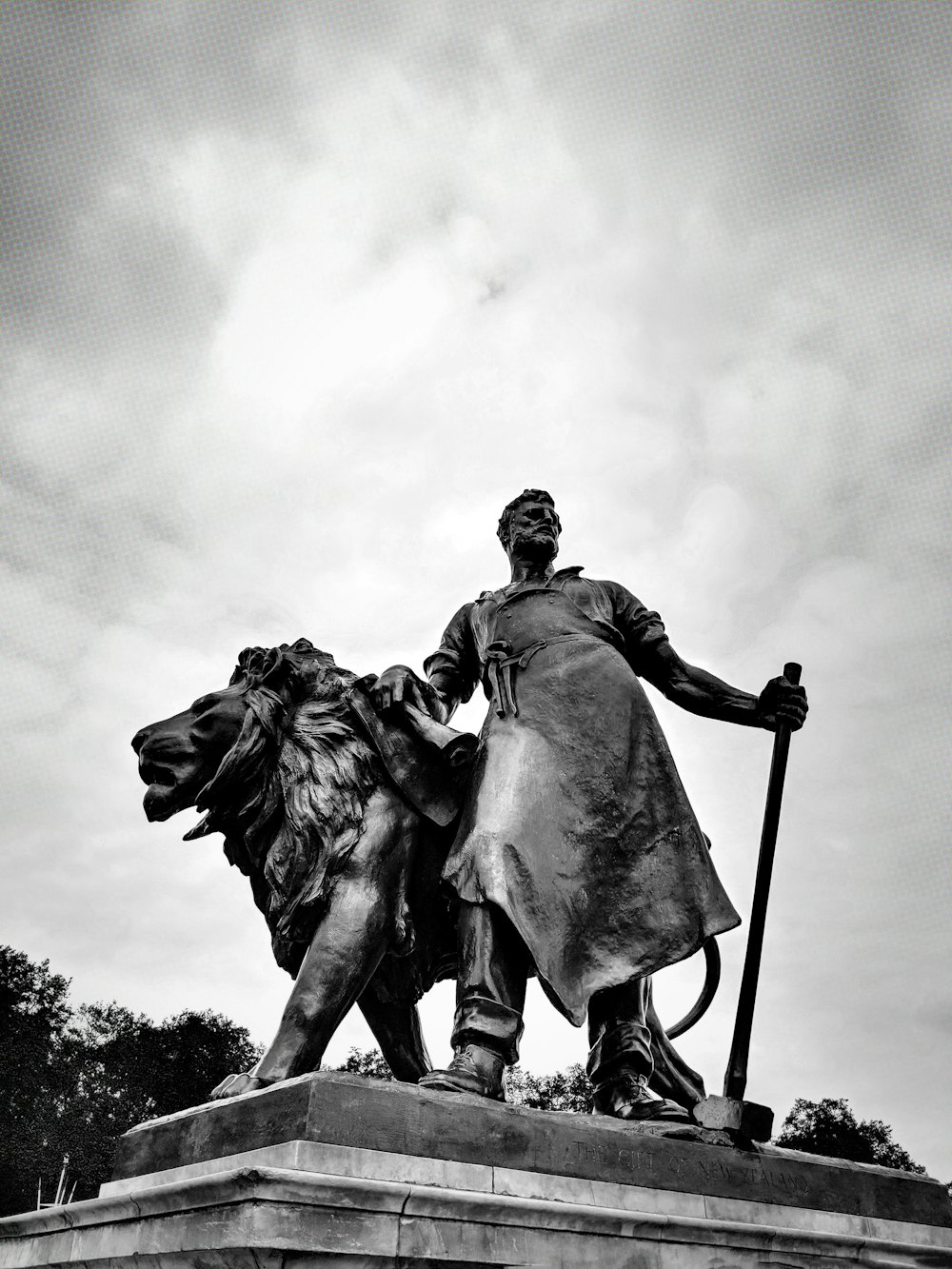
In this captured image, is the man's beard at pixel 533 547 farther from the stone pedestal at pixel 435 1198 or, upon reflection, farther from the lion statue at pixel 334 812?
the stone pedestal at pixel 435 1198

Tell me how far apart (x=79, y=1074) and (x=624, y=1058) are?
35353mm

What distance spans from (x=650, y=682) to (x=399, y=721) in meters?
1.67

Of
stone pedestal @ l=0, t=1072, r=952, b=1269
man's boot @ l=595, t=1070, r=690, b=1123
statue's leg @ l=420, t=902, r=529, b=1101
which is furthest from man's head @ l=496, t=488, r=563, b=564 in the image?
stone pedestal @ l=0, t=1072, r=952, b=1269

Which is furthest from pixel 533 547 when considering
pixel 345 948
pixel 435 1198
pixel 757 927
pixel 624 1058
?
pixel 435 1198

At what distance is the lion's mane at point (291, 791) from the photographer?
4.77m

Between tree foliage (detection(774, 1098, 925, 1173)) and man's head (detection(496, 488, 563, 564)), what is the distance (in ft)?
84.8

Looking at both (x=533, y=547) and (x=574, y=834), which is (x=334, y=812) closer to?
(x=574, y=834)

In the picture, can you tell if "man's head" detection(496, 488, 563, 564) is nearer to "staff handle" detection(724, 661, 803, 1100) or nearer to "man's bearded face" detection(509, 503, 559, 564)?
"man's bearded face" detection(509, 503, 559, 564)

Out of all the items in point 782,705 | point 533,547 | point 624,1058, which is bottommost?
point 624,1058

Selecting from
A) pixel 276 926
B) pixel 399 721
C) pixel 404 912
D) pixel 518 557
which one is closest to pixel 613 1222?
pixel 404 912

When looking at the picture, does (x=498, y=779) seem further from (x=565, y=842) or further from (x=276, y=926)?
(x=276, y=926)

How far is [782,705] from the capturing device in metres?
5.67

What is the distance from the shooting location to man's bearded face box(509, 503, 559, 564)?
6.29 m

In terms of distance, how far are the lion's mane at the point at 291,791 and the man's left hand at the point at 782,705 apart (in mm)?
1980
